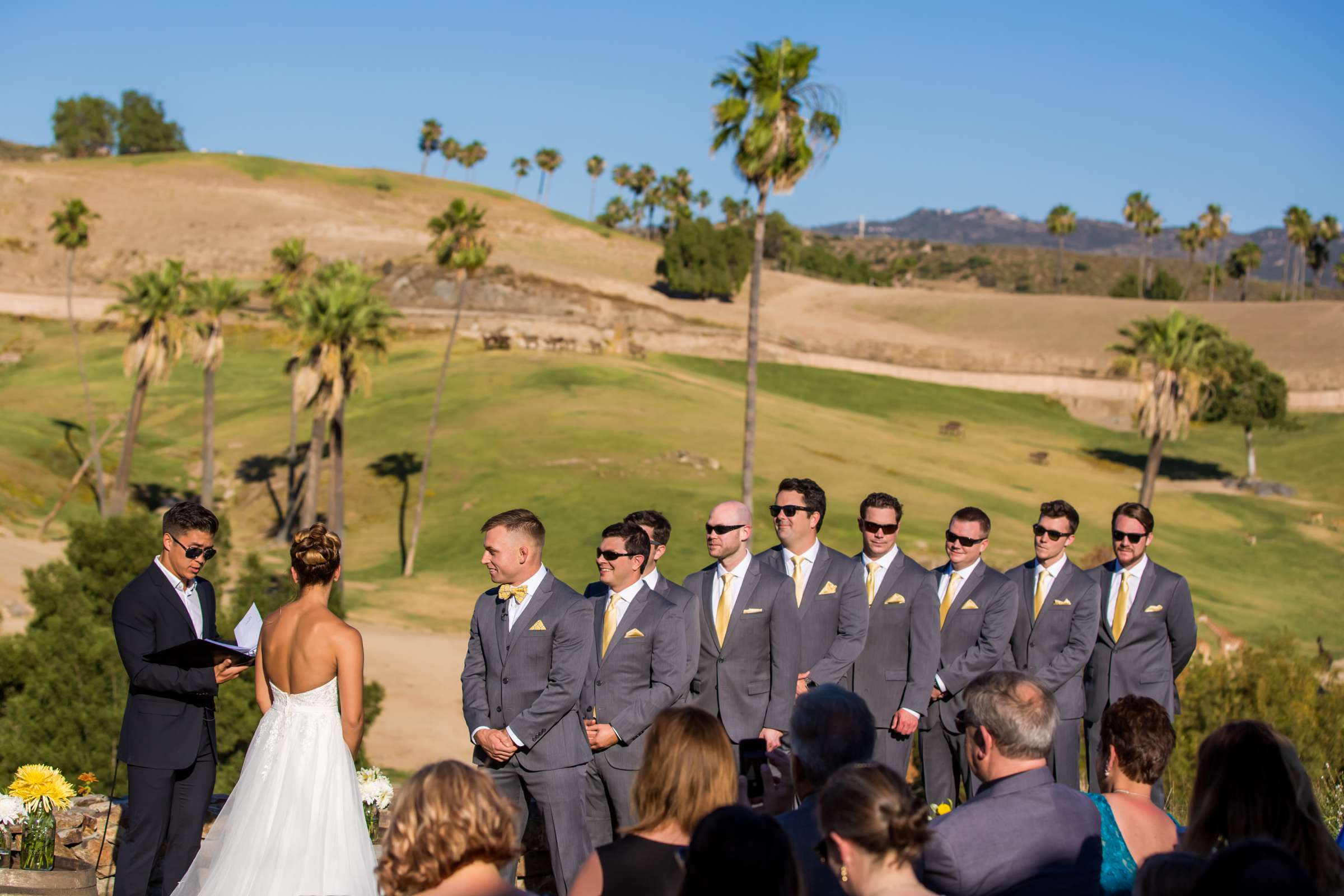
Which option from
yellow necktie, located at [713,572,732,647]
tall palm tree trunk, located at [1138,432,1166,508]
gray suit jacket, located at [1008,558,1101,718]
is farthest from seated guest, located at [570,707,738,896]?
tall palm tree trunk, located at [1138,432,1166,508]

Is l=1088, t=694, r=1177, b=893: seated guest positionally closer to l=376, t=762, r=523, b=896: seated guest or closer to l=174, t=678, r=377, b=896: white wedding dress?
l=376, t=762, r=523, b=896: seated guest

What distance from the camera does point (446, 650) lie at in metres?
30.8

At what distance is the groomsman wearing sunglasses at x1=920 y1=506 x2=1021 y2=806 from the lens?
29.9 ft

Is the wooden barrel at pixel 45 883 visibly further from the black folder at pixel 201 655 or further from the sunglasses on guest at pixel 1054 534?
the sunglasses on guest at pixel 1054 534

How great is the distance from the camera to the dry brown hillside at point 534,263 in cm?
9338

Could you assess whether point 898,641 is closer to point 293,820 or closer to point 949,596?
point 949,596

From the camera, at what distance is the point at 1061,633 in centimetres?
938

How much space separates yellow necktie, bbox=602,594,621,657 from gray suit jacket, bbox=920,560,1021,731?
115 inches

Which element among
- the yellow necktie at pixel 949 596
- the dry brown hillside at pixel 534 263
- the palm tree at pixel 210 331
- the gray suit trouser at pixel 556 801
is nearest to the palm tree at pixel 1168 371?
the dry brown hillside at pixel 534 263

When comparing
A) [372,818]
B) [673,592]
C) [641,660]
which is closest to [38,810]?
[372,818]

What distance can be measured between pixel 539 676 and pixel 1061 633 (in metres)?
4.53

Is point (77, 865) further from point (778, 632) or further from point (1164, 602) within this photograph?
point (1164, 602)

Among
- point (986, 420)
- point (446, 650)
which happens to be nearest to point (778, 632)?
point (446, 650)

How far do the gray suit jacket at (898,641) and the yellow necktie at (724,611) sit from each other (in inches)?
45.8
